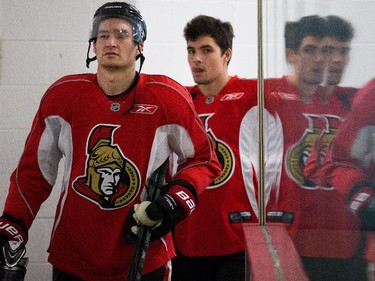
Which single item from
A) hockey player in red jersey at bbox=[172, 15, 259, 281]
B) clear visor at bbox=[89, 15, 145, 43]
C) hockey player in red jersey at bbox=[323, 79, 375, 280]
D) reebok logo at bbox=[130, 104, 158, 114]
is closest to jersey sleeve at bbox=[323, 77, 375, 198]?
hockey player in red jersey at bbox=[323, 79, 375, 280]

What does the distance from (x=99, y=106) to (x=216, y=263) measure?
86 cm

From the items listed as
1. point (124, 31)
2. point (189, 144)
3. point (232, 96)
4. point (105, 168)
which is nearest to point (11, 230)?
point (105, 168)

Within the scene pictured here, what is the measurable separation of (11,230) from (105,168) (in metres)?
0.30

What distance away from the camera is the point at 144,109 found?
1.86m

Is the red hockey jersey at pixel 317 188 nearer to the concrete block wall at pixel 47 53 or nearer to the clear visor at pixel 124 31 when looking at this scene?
the clear visor at pixel 124 31

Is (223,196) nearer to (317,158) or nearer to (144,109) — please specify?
(144,109)

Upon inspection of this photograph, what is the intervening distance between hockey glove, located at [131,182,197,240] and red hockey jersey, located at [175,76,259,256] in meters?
0.59

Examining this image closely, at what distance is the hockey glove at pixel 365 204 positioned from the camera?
1.00ft

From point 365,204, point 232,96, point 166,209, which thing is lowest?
point 166,209

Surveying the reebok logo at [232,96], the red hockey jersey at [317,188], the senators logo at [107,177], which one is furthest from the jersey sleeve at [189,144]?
the red hockey jersey at [317,188]

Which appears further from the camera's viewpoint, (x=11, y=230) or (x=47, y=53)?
(x=47, y=53)

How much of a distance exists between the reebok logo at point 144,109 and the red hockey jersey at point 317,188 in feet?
3.77

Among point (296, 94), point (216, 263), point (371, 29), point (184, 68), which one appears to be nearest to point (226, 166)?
point (216, 263)

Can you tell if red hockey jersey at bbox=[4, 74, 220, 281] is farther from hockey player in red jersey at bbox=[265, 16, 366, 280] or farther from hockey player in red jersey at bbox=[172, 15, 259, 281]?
hockey player in red jersey at bbox=[265, 16, 366, 280]
